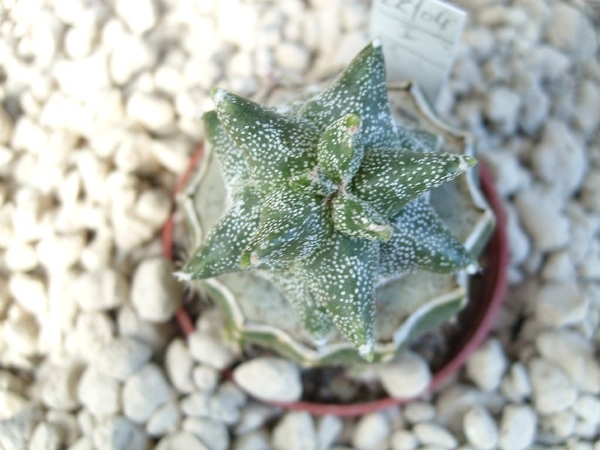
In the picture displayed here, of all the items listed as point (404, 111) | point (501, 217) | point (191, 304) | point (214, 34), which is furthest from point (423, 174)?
point (214, 34)

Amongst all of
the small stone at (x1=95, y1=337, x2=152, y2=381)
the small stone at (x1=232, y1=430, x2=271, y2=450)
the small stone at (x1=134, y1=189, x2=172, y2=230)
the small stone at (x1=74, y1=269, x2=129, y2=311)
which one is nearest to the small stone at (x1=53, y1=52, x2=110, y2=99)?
the small stone at (x1=134, y1=189, x2=172, y2=230)

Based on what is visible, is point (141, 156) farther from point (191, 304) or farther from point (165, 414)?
point (165, 414)

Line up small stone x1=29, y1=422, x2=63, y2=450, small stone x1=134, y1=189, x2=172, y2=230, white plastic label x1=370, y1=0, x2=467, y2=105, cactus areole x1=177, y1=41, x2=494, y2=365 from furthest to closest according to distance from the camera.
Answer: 1. small stone x1=134, y1=189, x2=172, y2=230
2. small stone x1=29, y1=422, x2=63, y2=450
3. white plastic label x1=370, y1=0, x2=467, y2=105
4. cactus areole x1=177, y1=41, x2=494, y2=365

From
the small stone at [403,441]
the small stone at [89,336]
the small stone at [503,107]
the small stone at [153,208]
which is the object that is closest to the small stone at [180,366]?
the small stone at [89,336]

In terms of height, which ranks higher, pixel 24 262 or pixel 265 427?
pixel 24 262

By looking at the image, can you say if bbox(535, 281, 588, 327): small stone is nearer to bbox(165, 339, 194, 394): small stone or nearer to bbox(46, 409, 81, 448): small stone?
bbox(165, 339, 194, 394): small stone

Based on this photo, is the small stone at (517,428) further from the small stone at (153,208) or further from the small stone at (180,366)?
the small stone at (153,208)
